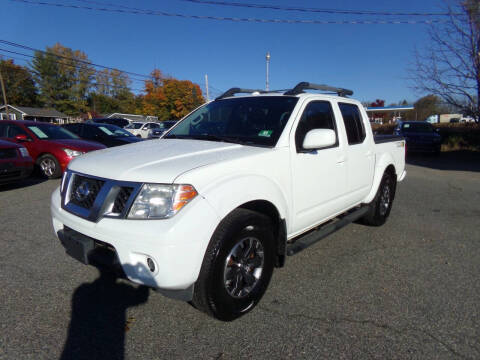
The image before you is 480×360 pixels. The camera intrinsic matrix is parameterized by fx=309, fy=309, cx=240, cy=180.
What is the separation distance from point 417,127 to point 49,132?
1633cm

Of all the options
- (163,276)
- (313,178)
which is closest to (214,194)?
(163,276)

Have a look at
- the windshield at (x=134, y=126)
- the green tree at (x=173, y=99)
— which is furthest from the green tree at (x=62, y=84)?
the windshield at (x=134, y=126)

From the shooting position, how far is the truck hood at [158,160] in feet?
6.75

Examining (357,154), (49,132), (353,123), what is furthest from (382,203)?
(49,132)

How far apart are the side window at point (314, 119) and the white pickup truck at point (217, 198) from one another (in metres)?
0.01

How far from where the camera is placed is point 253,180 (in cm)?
234

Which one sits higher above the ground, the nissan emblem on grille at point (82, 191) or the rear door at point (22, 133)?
the rear door at point (22, 133)

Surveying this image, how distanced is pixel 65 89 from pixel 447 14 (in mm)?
69934

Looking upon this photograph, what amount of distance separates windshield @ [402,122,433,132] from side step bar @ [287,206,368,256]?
1418 centimetres

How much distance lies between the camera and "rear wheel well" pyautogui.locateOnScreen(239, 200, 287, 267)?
2471 mm

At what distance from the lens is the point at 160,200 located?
1.99 meters

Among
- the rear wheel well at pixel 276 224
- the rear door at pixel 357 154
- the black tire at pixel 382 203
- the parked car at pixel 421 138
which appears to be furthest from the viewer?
the parked car at pixel 421 138

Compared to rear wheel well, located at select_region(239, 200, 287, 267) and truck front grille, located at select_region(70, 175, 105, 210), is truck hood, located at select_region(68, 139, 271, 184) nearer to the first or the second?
truck front grille, located at select_region(70, 175, 105, 210)

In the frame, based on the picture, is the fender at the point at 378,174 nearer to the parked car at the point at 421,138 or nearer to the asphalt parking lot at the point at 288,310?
the asphalt parking lot at the point at 288,310
